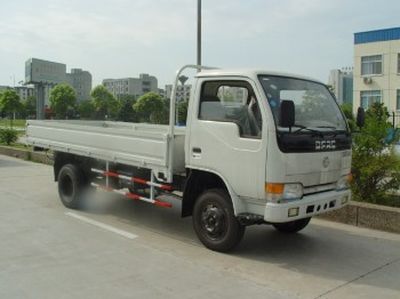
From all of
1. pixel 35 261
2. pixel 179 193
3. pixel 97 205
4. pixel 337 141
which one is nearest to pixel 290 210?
pixel 337 141

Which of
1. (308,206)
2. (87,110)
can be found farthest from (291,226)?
(87,110)

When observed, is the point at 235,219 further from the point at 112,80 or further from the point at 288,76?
the point at 112,80

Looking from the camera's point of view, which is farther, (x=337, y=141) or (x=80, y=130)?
(x=80, y=130)

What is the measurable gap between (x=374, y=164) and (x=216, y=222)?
331 cm

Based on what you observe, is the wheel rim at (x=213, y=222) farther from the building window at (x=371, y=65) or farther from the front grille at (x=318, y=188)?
the building window at (x=371, y=65)

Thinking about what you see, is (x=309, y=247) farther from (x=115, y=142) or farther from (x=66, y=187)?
(x=66, y=187)

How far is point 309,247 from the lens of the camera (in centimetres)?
688

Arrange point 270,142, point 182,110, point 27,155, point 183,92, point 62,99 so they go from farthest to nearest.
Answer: point 62,99, point 27,155, point 182,110, point 183,92, point 270,142

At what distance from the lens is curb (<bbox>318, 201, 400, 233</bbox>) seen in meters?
7.60

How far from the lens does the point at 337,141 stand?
6371 mm

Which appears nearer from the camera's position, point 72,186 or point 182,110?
point 72,186

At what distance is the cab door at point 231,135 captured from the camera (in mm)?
5887

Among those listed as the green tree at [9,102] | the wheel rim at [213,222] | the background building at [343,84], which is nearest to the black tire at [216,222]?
the wheel rim at [213,222]

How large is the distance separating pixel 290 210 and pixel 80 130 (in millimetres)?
4415
